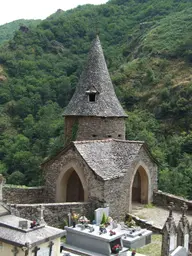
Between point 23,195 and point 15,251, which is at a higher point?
point 23,195

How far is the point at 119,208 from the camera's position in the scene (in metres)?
15.9

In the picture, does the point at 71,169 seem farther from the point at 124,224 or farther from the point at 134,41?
the point at 134,41

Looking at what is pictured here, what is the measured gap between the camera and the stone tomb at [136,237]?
1291 centimetres

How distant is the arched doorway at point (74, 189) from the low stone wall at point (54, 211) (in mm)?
3017

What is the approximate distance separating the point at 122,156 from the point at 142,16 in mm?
82805

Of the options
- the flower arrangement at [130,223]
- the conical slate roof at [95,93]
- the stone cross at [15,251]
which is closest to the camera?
the stone cross at [15,251]

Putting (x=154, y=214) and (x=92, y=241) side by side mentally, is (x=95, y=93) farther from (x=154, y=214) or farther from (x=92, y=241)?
(x=92, y=241)

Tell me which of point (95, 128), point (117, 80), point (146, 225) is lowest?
point (146, 225)

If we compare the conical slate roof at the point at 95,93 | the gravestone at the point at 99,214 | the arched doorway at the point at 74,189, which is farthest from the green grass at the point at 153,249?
the conical slate roof at the point at 95,93

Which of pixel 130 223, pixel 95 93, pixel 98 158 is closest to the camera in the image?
pixel 130 223

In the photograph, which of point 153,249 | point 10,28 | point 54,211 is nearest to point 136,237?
point 153,249

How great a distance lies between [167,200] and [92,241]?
22.2 feet

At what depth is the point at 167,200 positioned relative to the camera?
18.2 metres

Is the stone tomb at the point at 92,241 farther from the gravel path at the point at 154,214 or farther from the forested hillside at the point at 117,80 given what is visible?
the forested hillside at the point at 117,80
